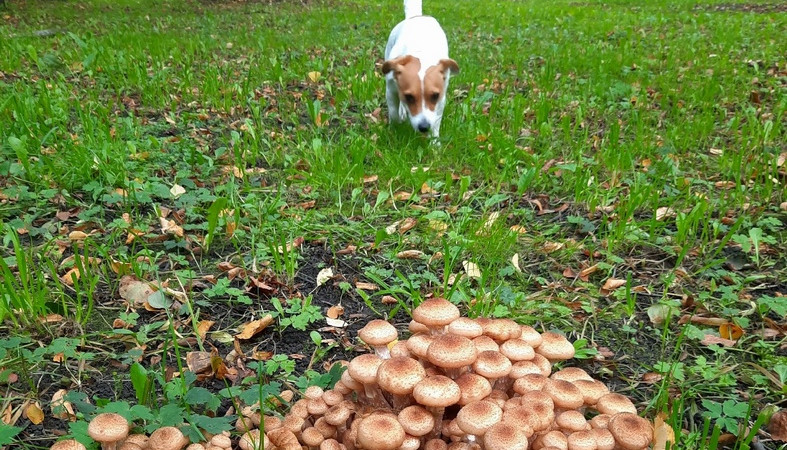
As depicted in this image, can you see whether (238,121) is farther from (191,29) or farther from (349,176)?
(191,29)

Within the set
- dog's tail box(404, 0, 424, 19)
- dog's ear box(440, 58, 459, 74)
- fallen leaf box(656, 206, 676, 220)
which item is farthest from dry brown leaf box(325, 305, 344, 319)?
dog's tail box(404, 0, 424, 19)

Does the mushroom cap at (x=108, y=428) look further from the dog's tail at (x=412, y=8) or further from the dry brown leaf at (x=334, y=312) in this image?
the dog's tail at (x=412, y=8)

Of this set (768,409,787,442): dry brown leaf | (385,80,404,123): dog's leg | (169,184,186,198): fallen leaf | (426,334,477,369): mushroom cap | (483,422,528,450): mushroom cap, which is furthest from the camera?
(385,80,404,123): dog's leg

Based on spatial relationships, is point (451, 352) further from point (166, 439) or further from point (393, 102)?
point (393, 102)

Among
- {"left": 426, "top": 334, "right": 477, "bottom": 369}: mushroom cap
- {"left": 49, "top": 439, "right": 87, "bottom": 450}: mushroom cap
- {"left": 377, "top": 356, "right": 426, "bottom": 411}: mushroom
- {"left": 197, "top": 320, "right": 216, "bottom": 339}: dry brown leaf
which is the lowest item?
{"left": 197, "top": 320, "right": 216, "bottom": 339}: dry brown leaf

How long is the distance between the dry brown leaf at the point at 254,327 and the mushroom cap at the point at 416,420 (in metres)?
1.21

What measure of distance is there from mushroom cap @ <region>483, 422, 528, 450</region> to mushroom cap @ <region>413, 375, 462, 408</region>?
0.17 meters

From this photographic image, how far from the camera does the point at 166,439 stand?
195 centimetres

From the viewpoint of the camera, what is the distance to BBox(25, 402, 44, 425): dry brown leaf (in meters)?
2.29

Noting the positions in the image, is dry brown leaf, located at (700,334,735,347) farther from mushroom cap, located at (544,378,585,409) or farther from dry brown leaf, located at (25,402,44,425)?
dry brown leaf, located at (25,402,44,425)

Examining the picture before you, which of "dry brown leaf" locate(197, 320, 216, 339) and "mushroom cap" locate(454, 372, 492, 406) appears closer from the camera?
"mushroom cap" locate(454, 372, 492, 406)

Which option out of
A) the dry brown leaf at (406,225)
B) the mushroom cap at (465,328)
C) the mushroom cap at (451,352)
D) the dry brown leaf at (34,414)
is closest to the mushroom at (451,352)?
the mushroom cap at (451,352)

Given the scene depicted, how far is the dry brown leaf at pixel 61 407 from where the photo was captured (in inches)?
88.8

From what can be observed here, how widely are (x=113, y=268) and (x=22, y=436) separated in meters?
1.18
